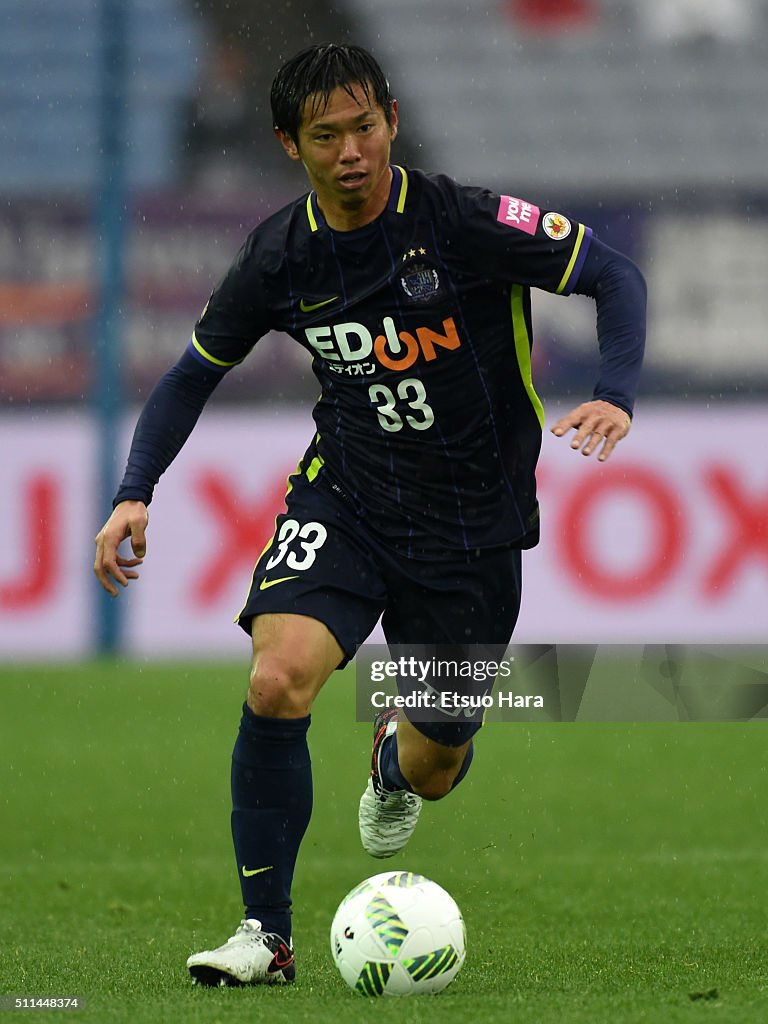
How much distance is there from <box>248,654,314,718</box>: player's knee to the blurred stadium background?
607 cm

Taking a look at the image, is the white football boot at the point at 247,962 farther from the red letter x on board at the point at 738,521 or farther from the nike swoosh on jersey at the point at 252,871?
the red letter x on board at the point at 738,521

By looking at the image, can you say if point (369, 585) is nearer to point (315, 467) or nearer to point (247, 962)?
point (315, 467)

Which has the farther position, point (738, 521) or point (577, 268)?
point (738, 521)

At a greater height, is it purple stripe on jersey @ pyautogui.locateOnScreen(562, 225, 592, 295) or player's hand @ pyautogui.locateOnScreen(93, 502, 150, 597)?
purple stripe on jersey @ pyautogui.locateOnScreen(562, 225, 592, 295)

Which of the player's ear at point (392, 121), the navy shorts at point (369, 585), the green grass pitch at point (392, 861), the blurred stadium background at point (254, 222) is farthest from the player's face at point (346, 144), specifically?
the blurred stadium background at point (254, 222)

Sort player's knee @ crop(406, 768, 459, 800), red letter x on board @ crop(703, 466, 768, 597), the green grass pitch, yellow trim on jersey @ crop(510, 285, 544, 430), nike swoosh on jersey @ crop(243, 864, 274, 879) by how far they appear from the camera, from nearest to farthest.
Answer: the green grass pitch < nike swoosh on jersey @ crop(243, 864, 274, 879) < yellow trim on jersey @ crop(510, 285, 544, 430) < player's knee @ crop(406, 768, 459, 800) < red letter x on board @ crop(703, 466, 768, 597)

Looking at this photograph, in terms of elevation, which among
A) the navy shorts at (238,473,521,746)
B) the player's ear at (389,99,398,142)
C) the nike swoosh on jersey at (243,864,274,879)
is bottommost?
the nike swoosh on jersey at (243,864,274,879)

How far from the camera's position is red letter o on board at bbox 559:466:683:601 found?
9758 mm

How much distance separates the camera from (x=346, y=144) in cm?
380

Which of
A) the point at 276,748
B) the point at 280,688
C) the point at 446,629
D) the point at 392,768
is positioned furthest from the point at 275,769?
the point at 392,768

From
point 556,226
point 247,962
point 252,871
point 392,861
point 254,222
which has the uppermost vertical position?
point 254,222

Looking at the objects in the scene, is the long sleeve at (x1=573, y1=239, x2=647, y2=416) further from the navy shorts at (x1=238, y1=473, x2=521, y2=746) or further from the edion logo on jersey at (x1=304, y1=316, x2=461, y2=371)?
the navy shorts at (x1=238, y1=473, x2=521, y2=746)

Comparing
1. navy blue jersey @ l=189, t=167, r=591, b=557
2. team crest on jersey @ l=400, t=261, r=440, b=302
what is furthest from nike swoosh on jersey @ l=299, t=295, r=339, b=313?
team crest on jersey @ l=400, t=261, r=440, b=302

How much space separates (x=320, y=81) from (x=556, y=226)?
631 mm
